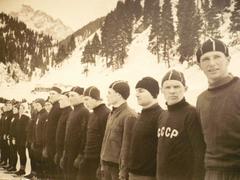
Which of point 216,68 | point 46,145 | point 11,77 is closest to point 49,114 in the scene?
point 46,145

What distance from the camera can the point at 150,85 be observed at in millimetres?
2557

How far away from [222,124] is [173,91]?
0.38 m

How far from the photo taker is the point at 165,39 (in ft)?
8.55

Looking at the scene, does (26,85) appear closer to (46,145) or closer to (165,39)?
(46,145)

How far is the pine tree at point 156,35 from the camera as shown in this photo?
2.65 meters

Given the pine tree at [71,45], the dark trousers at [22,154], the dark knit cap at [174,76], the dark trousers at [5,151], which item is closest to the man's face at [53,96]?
the pine tree at [71,45]

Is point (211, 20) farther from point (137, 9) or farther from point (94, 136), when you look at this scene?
point (94, 136)

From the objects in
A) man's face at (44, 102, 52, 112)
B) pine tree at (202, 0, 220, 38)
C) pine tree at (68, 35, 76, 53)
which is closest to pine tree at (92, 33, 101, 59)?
pine tree at (68, 35, 76, 53)

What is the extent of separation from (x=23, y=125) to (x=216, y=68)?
2129mm

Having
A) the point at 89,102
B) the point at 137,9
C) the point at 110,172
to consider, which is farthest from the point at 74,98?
the point at 137,9

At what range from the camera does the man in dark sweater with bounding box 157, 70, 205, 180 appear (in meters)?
2.18

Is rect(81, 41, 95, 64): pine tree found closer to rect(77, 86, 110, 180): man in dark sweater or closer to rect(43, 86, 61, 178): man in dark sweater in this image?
rect(77, 86, 110, 180): man in dark sweater

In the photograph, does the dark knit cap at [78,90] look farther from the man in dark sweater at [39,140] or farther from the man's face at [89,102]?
the man in dark sweater at [39,140]

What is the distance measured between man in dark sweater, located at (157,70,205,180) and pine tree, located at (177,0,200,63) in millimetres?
158
